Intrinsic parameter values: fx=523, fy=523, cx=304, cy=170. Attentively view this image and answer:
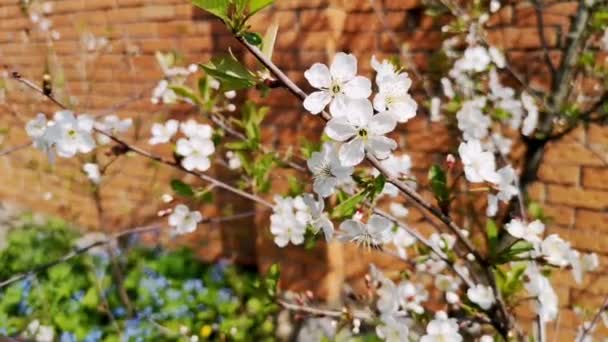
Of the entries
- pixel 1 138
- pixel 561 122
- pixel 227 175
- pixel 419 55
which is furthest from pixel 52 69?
pixel 561 122

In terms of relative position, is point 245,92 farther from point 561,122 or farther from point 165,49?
point 561,122

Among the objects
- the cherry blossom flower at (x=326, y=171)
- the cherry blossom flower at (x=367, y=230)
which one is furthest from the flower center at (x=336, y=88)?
the cherry blossom flower at (x=367, y=230)

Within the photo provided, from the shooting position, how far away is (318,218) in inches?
43.4

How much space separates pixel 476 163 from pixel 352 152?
376 mm

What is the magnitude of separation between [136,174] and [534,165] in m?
2.34

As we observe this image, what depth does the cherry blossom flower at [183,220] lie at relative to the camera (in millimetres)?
1669

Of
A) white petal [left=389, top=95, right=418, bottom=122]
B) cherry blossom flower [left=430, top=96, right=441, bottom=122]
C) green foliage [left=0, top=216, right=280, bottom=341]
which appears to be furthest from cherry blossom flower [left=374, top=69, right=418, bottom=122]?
green foliage [left=0, top=216, right=280, bottom=341]

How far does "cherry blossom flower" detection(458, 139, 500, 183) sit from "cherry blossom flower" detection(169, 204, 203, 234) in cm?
91

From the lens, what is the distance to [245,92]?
2.65m

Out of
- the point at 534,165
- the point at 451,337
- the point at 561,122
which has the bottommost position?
the point at 451,337

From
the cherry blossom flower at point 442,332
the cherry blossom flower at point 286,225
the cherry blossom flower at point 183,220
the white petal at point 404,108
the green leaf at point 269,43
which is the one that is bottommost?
the cherry blossom flower at point 442,332

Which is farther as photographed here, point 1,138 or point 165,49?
point 1,138

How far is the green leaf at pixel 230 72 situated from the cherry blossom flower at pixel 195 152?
65 cm

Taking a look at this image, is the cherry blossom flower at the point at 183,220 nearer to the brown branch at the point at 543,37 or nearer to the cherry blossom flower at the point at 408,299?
the cherry blossom flower at the point at 408,299
